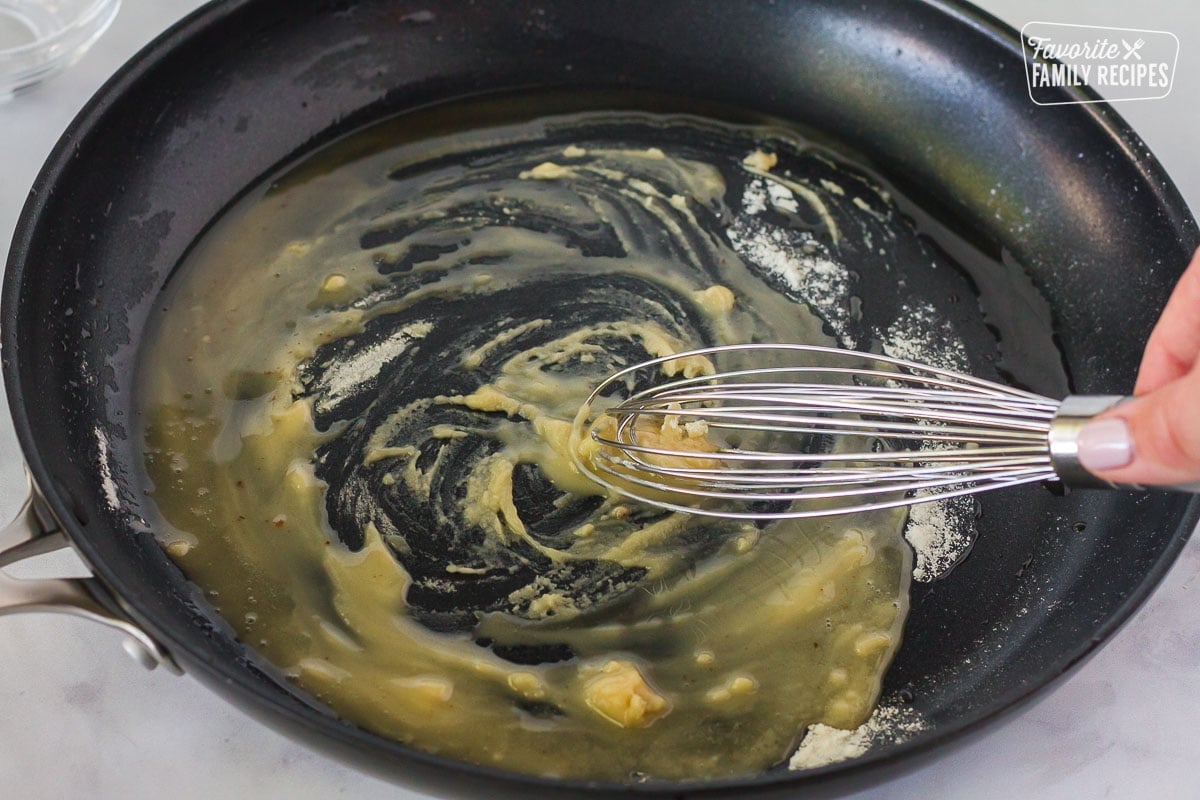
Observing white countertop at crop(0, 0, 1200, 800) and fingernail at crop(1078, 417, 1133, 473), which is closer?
fingernail at crop(1078, 417, 1133, 473)

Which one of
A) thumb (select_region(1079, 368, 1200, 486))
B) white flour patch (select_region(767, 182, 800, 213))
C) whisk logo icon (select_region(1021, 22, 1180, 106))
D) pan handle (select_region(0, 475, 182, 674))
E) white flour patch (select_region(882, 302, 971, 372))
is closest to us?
thumb (select_region(1079, 368, 1200, 486))

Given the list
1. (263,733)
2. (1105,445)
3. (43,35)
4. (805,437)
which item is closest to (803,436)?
(805,437)

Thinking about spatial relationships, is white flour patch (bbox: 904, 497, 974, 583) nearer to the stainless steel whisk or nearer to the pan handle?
the stainless steel whisk

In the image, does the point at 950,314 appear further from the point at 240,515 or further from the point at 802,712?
the point at 240,515

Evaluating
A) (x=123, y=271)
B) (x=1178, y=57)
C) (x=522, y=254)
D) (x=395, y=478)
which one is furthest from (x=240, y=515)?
(x=1178, y=57)

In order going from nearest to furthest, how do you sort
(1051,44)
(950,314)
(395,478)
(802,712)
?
1. (802,712)
2. (395,478)
3. (950,314)
4. (1051,44)

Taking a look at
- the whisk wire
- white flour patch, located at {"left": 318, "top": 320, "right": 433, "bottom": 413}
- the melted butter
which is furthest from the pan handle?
the whisk wire
